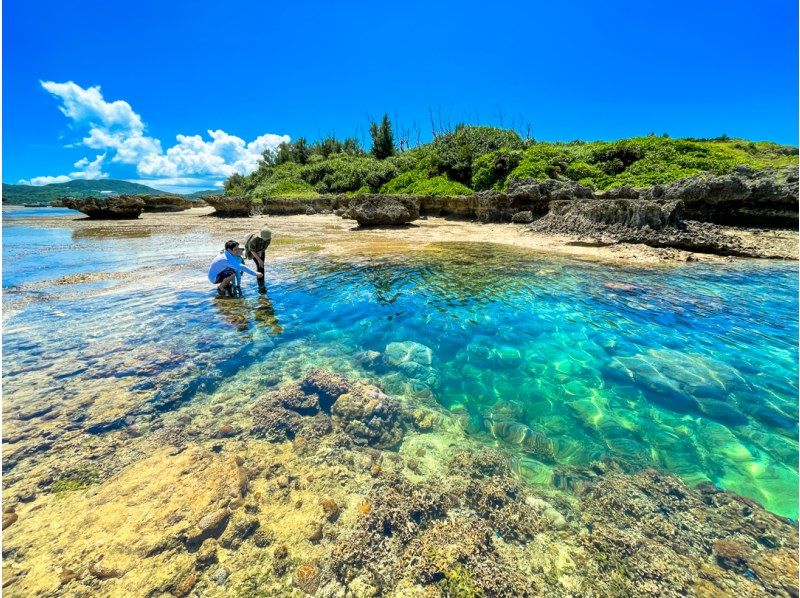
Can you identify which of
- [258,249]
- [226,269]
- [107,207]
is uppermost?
[107,207]

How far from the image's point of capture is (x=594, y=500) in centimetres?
308

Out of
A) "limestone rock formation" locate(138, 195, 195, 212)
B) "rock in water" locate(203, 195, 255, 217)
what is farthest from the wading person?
"limestone rock formation" locate(138, 195, 195, 212)

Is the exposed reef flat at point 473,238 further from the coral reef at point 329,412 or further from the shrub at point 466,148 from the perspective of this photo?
the shrub at point 466,148

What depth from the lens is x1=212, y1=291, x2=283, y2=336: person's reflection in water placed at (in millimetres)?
6738

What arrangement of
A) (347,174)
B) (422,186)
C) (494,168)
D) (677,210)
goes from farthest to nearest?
(347,174)
(422,186)
(494,168)
(677,210)

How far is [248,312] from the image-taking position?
24.3 ft

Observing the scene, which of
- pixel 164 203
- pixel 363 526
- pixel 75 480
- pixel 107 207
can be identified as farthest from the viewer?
pixel 164 203

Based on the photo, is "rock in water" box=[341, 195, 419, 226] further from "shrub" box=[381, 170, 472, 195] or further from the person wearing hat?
the person wearing hat

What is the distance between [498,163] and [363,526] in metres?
30.7

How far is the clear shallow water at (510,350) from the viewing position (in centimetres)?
392

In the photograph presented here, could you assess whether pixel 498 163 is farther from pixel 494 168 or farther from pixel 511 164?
pixel 511 164

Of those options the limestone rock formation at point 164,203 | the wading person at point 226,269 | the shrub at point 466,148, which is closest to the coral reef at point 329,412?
the wading person at point 226,269

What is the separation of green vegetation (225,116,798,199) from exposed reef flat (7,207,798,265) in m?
8.44

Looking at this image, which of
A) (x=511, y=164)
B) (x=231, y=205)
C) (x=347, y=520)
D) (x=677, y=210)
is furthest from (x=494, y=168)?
(x=347, y=520)
